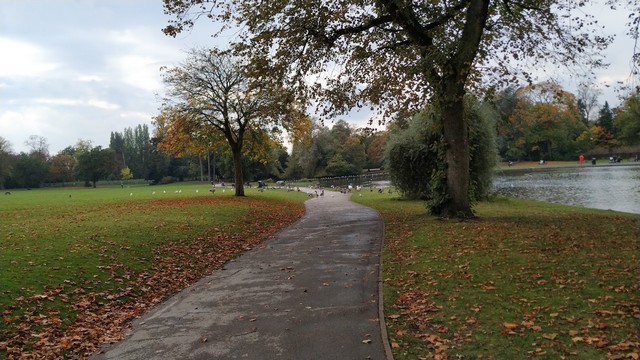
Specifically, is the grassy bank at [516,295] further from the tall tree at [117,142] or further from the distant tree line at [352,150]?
the tall tree at [117,142]

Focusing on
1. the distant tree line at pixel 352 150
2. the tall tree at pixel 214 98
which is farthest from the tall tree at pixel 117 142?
the tall tree at pixel 214 98

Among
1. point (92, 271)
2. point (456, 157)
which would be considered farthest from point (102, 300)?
point (456, 157)

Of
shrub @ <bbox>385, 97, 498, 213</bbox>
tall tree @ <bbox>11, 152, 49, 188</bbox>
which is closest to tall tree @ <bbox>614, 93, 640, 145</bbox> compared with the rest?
shrub @ <bbox>385, 97, 498, 213</bbox>

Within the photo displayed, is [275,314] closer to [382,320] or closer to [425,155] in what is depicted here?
[382,320]

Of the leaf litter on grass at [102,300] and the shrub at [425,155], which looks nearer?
the leaf litter on grass at [102,300]

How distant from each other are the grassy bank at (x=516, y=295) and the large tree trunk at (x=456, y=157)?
3451 millimetres

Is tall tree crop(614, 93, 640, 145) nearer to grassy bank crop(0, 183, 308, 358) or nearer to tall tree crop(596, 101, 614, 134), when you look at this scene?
tall tree crop(596, 101, 614, 134)

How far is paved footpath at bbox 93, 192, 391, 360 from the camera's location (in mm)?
5945

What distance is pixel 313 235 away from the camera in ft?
51.1

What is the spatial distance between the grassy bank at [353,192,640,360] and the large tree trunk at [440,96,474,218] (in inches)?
136

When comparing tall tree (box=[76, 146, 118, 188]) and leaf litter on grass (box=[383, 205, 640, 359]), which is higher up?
tall tree (box=[76, 146, 118, 188])

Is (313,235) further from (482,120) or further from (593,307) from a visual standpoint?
(482,120)

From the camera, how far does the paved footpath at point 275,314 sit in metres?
5.95

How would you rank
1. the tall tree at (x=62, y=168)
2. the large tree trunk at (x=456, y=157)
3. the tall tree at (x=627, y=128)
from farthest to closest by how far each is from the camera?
the tall tree at (x=62, y=168), the tall tree at (x=627, y=128), the large tree trunk at (x=456, y=157)
